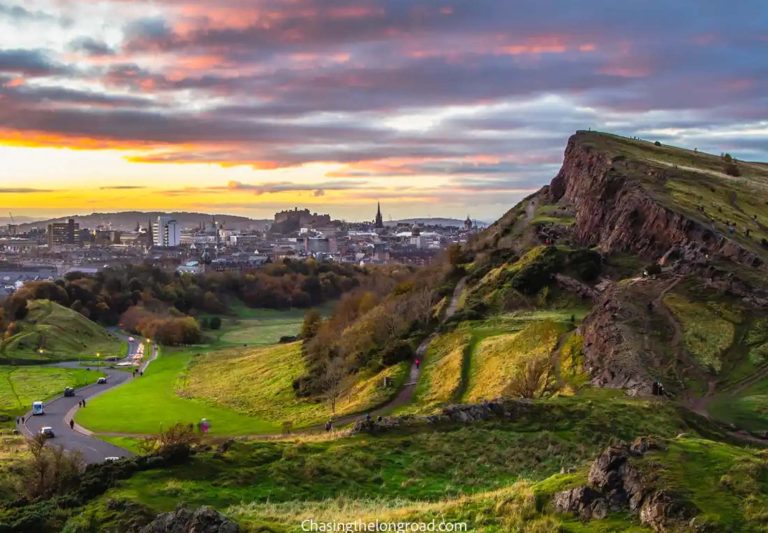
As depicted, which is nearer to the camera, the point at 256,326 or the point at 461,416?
the point at 461,416

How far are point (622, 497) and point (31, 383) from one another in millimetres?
84395

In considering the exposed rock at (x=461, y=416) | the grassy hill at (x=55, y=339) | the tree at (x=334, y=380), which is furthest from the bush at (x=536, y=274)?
the grassy hill at (x=55, y=339)

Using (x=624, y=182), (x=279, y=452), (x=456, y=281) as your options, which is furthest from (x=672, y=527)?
(x=456, y=281)

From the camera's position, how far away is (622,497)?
16578 mm

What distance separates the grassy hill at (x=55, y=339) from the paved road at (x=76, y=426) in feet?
54.2

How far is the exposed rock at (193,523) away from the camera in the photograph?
16.3 metres

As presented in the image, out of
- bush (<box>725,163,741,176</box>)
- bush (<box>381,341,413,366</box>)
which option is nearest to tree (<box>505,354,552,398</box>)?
bush (<box>381,341,413,366</box>)

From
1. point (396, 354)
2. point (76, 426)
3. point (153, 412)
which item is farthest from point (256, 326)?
point (396, 354)

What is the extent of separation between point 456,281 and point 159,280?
10609 centimetres

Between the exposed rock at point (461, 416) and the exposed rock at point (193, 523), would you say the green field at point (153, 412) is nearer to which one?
the exposed rock at point (461, 416)

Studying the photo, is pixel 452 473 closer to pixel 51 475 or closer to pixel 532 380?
pixel 51 475

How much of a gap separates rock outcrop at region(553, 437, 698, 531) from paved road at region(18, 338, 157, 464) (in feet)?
92.0

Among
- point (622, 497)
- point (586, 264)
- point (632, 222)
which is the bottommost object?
point (622, 497)

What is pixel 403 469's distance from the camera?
2495 cm
